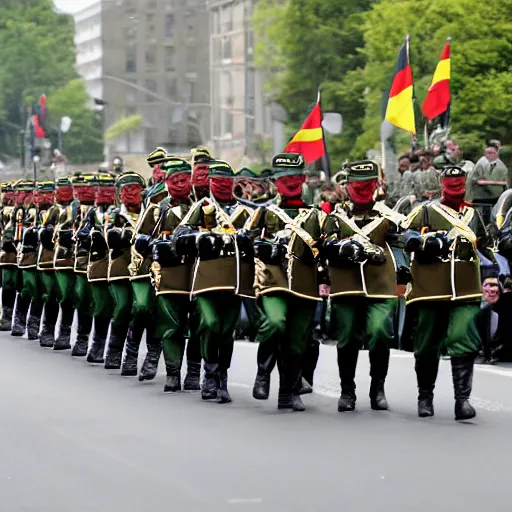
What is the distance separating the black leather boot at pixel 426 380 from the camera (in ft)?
47.4

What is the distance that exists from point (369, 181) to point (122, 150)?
12774 cm

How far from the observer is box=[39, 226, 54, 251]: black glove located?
2214 cm

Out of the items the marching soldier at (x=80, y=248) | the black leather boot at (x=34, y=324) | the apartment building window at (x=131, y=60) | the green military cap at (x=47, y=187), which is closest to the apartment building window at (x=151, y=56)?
the apartment building window at (x=131, y=60)

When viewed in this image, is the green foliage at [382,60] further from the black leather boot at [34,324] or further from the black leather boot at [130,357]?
the black leather boot at [130,357]

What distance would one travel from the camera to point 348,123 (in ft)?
205

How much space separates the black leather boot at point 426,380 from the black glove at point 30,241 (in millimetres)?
9286

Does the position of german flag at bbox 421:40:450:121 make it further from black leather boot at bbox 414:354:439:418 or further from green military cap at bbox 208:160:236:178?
black leather boot at bbox 414:354:439:418

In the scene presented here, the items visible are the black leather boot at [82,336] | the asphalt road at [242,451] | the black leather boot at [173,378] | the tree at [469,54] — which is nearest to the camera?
the asphalt road at [242,451]

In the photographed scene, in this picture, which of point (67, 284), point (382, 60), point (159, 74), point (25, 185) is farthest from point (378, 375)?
point (159, 74)

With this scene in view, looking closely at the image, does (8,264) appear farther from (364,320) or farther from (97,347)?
(364,320)

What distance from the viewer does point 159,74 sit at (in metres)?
146

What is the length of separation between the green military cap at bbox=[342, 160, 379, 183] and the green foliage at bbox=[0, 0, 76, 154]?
12060cm

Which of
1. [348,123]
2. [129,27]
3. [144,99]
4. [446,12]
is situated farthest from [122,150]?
[446,12]

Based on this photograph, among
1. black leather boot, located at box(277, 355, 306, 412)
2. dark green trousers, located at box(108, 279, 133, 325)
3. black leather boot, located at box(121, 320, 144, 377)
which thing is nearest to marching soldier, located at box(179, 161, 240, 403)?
black leather boot, located at box(277, 355, 306, 412)
